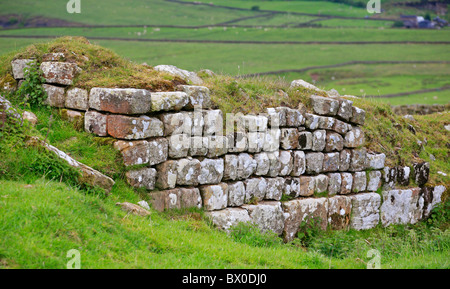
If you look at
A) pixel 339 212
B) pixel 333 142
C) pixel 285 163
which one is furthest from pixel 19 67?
pixel 339 212

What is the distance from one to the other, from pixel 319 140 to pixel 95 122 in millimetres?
6602

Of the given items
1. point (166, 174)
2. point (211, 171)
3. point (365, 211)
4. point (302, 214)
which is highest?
point (166, 174)

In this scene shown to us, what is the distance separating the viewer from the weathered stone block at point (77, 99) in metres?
11.7

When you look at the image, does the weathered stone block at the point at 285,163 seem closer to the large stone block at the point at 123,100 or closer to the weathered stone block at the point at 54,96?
the large stone block at the point at 123,100

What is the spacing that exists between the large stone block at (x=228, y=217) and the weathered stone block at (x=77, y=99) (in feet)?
13.0

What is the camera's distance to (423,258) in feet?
34.9

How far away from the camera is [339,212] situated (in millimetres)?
14891

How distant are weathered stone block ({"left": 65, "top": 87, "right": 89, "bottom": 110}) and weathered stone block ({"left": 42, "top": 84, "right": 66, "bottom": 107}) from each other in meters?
0.15

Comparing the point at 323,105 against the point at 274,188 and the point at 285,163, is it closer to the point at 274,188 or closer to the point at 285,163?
the point at 285,163

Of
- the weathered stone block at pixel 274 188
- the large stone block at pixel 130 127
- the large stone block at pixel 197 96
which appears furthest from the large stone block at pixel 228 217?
the large stone block at pixel 197 96

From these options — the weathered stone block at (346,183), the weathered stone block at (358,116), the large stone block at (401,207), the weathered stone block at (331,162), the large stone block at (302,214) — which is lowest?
the large stone block at (401,207)

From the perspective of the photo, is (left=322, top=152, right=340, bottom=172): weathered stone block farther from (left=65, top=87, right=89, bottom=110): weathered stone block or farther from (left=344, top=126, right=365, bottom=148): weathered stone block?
(left=65, top=87, right=89, bottom=110): weathered stone block

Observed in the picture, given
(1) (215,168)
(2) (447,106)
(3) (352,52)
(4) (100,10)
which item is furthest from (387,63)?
(1) (215,168)

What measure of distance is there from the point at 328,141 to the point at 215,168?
425cm
